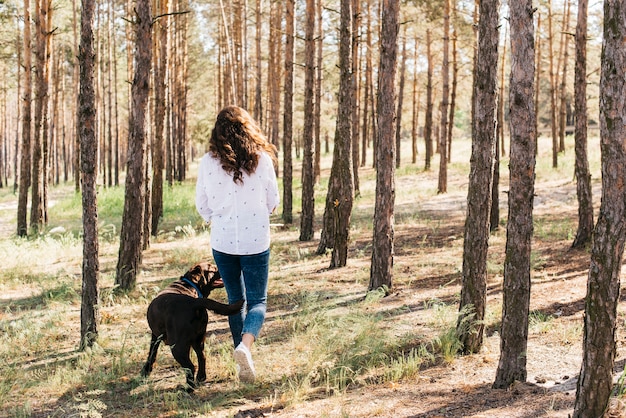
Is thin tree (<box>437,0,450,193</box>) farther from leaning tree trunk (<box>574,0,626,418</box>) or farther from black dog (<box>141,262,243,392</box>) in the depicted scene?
leaning tree trunk (<box>574,0,626,418</box>)

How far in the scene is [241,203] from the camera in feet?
15.7

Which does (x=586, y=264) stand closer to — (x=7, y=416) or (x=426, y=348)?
(x=426, y=348)

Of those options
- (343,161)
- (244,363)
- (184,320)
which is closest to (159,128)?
(343,161)

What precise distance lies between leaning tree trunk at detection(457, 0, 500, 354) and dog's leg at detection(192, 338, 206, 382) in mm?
2434

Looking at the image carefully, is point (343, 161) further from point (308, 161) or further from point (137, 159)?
point (137, 159)

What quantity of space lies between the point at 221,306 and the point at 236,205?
2.76 feet

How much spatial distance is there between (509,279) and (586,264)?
5911mm

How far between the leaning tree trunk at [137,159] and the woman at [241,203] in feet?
13.8

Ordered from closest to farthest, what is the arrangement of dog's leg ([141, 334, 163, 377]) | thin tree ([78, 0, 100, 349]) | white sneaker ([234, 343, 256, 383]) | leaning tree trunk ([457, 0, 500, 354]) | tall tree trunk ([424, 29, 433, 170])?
white sneaker ([234, 343, 256, 383]) < dog's leg ([141, 334, 163, 377]) < leaning tree trunk ([457, 0, 500, 354]) < thin tree ([78, 0, 100, 349]) < tall tree trunk ([424, 29, 433, 170])

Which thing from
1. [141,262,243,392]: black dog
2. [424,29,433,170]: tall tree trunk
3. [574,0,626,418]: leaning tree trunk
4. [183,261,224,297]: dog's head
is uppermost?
[424,29,433,170]: tall tree trunk

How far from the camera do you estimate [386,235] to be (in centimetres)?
811

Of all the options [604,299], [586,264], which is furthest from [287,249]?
[604,299]

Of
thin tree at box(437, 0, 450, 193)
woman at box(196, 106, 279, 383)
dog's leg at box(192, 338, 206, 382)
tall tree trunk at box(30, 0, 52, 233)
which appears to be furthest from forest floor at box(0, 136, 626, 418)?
thin tree at box(437, 0, 450, 193)

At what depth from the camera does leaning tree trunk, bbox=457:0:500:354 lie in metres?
5.64
